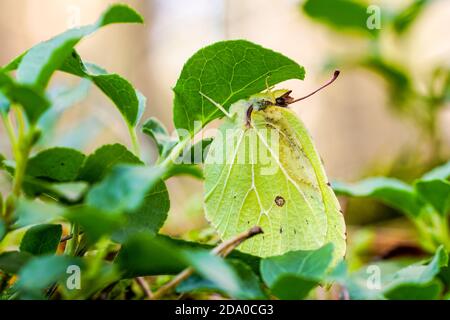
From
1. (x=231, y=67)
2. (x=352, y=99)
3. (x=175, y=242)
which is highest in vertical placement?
(x=231, y=67)

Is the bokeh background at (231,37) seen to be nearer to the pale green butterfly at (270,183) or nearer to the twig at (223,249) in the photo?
the pale green butterfly at (270,183)

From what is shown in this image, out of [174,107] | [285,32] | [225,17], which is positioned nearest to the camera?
[174,107]

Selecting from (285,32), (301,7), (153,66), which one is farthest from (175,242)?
(285,32)

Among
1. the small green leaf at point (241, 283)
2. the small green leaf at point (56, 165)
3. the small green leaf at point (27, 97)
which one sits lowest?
the small green leaf at point (241, 283)

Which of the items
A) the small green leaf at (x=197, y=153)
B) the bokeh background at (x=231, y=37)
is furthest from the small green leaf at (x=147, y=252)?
the bokeh background at (x=231, y=37)

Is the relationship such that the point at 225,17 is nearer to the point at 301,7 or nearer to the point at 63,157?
the point at 301,7
